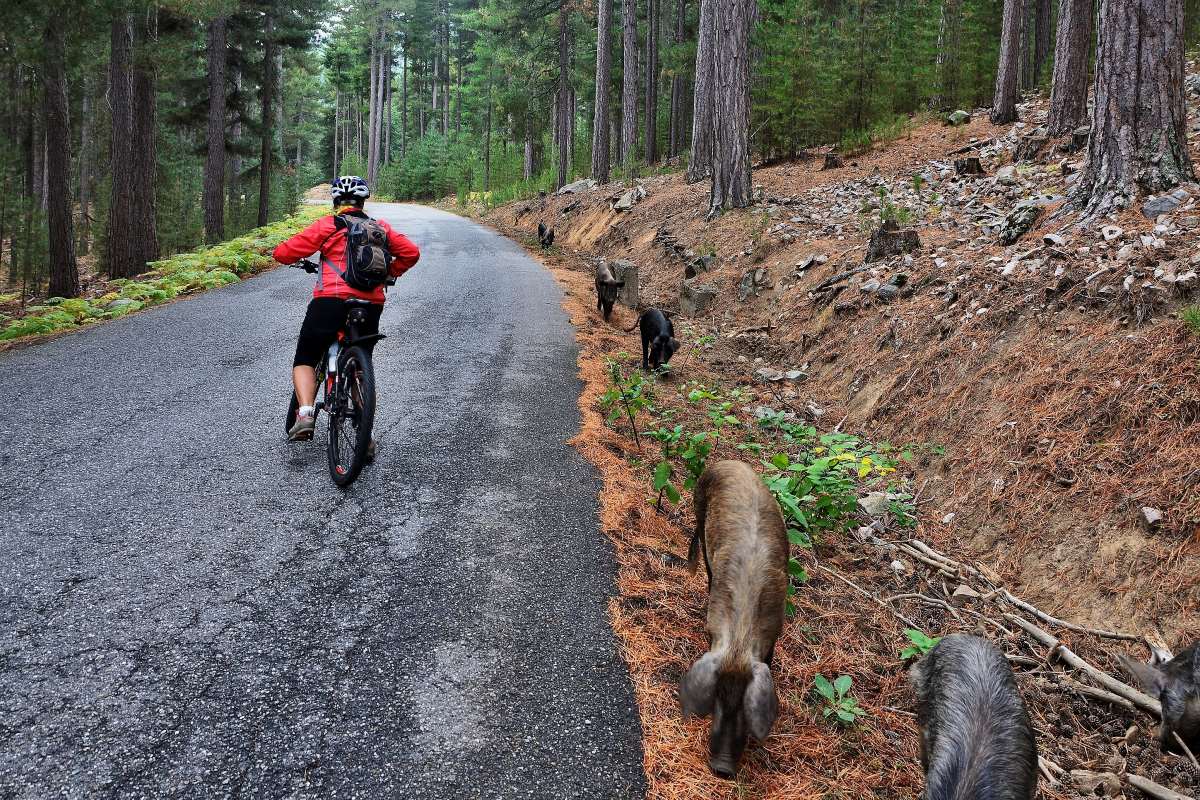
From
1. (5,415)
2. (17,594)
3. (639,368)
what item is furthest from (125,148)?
(17,594)

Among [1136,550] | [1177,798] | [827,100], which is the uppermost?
[827,100]

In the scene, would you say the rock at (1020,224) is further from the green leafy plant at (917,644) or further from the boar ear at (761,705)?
the boar ear at (761,705)

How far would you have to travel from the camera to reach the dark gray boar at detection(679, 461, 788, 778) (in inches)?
102

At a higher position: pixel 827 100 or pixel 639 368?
pixel 827 100

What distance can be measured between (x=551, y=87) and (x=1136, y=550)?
32.8 metres

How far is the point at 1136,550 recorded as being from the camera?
3697 mm

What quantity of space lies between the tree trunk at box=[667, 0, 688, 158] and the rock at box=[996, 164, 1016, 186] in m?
19.4

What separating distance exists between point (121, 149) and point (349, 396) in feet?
39.9

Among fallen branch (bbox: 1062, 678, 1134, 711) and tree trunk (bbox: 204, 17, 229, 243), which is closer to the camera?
fallen branch (bbox: 1062, 678, 1134, 711)

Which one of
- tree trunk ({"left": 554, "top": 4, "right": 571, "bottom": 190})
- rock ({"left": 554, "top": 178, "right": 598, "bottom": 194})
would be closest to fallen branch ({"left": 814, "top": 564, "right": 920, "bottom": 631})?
rock ({"left": 554, "top": 178, "right": 598, "bottom": 194})

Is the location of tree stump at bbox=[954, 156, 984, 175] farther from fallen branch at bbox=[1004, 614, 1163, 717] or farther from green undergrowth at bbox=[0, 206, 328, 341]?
green undergrowth at bbox=[0, 206, 328, 341]

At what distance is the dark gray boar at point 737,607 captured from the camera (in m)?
2.58

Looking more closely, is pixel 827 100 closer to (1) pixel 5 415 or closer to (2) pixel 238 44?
(1) pixel 5 415

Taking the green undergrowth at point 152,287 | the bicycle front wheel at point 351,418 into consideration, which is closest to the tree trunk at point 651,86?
the green undergrowth at point 152,287
